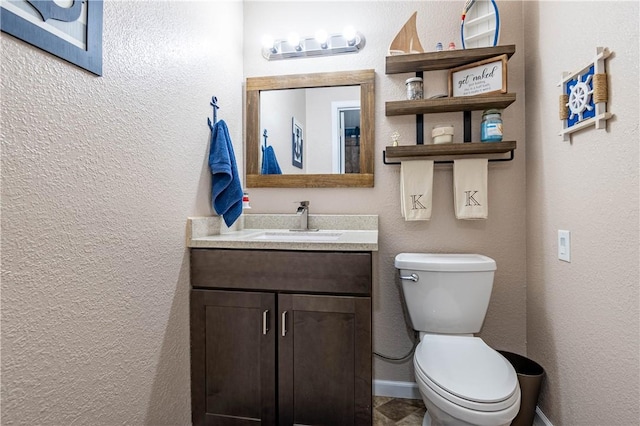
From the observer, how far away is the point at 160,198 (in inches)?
47.7

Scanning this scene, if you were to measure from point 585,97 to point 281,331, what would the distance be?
1.43 metres

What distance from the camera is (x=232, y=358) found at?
135 centimetres

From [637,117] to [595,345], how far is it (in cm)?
76

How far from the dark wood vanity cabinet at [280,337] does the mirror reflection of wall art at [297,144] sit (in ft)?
2.49

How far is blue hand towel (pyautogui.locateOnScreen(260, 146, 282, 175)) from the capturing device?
1.95m

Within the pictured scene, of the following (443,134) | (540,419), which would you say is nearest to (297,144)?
(443,134)

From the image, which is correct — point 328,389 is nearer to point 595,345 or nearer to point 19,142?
point 595,345

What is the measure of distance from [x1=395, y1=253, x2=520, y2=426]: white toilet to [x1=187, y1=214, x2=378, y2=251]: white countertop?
0.31 metres

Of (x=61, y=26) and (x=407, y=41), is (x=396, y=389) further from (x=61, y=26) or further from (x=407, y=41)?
(x=61, y=26)

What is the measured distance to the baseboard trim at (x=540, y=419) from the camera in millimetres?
1444

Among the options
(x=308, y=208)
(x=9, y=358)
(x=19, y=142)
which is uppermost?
(x=19, y=142)

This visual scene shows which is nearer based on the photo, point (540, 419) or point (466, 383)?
point (466, 383)

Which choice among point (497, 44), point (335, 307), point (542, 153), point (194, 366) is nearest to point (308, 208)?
point (335, 307)

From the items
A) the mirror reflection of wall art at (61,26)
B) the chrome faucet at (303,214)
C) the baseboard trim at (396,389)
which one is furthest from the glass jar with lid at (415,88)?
the baseboard trim at (396,389)
